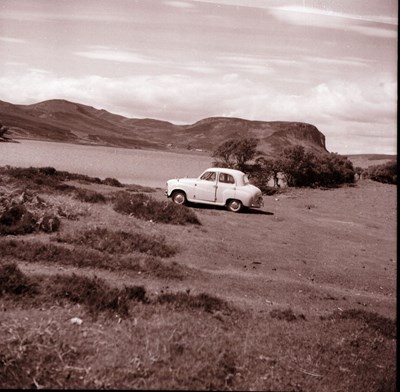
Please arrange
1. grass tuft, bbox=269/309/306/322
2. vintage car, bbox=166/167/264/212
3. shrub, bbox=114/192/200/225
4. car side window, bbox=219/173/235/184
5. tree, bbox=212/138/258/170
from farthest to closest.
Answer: tree, bbox=212/138/258/170 < car side window, bbox=219/173/235/184 < vintage car, bbox=166/167/264/212 < shrub, bbox=114/192/200/225 < grass tuft, bbox=269/309/306/322

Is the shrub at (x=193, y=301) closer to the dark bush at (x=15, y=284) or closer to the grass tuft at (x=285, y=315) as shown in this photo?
the grass tuft at (x=285, y=315)

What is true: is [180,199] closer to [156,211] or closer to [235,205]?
[235,205]

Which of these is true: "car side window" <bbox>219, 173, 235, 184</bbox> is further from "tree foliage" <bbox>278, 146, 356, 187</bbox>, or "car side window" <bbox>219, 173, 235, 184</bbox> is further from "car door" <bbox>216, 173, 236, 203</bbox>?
"tree foliage" <bbox>278, 146, 356, 187</bbox>

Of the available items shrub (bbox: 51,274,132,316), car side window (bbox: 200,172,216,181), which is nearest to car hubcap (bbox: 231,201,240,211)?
car side window (bbox: 200,172,216,181)

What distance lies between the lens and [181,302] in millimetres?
7441

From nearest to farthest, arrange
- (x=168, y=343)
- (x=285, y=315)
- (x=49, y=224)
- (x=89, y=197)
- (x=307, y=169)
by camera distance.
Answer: (x=168, y=343), (x=285, y=315), (x=49, y=224), (x=89, y=197), (x=307, y=169)

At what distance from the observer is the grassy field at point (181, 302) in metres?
5.29

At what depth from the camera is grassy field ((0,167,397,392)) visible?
5285 millimetres

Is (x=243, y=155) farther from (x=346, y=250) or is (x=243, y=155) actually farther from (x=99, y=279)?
(x=99, y=279)

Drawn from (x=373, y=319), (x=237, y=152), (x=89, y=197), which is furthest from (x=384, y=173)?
(x=373, y=319)

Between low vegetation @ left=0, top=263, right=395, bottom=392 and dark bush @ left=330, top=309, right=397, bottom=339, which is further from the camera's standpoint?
dark bush @ left=330, top=309, right=397, bottom=339

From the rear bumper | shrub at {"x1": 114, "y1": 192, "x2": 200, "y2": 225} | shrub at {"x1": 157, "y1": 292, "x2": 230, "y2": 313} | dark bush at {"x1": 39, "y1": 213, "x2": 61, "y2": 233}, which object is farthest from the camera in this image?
the rear bumper

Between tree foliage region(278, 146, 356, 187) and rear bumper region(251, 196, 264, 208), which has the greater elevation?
tree foliage region(278, 146, 356, 187)

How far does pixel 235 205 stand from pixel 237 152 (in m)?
20.5
